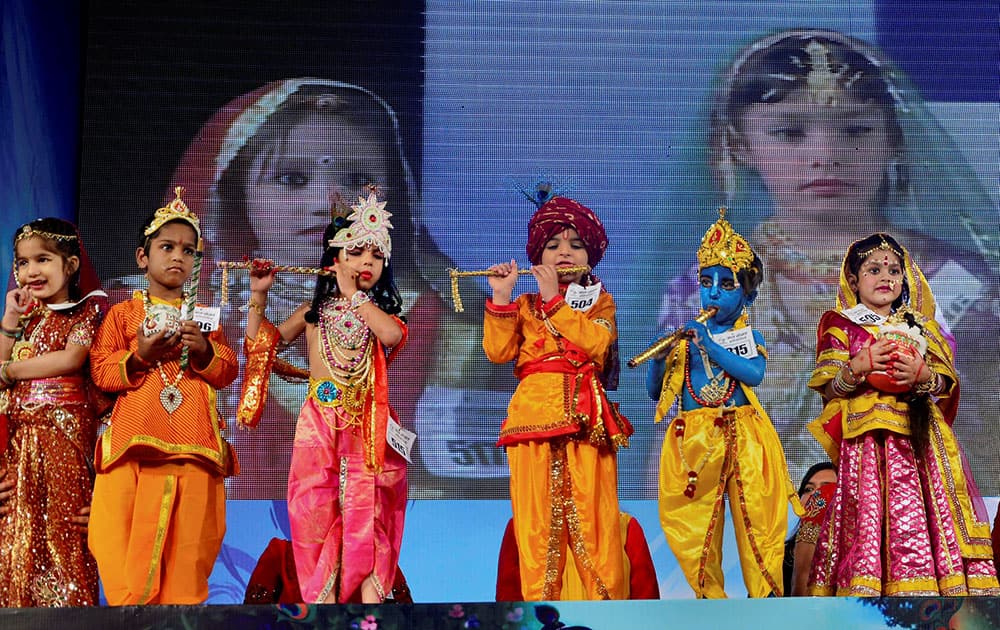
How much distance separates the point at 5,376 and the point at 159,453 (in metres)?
0.55

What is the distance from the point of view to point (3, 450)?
160 inches

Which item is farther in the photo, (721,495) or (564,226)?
(564,226)

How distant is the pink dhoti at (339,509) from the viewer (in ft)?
12.8

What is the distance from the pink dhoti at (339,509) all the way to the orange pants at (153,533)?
288 millimetres

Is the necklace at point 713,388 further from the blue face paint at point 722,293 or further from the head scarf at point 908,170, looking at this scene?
the head scarf at point 908,170

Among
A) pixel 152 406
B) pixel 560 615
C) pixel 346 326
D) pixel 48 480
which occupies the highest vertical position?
pixel 346 326

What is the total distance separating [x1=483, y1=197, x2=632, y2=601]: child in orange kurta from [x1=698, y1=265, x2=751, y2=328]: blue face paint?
1.12 ft

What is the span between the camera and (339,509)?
13.0ft

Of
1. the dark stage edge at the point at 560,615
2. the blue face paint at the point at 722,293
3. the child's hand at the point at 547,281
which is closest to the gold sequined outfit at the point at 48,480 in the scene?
the dark stage edge at the point at 560,615

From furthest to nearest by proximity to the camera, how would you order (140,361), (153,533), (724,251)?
(724,251) < (140,361) < (153,533)

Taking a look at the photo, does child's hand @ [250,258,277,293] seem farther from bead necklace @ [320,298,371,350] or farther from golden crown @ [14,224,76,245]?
golden crown @ [14,224,76,245]

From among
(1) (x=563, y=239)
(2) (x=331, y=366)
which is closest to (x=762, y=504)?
(1) (x=563, y=239)

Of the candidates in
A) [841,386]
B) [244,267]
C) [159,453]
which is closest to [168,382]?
[159,453]

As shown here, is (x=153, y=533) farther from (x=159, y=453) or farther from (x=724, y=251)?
(x=724, y=251)
